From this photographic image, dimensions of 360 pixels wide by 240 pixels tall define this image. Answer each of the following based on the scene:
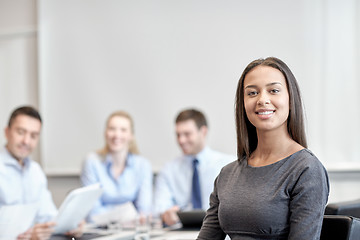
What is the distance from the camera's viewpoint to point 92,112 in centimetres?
458

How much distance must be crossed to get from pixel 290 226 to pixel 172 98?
2961 mm

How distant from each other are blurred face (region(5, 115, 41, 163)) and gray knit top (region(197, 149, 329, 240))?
6.69 ft

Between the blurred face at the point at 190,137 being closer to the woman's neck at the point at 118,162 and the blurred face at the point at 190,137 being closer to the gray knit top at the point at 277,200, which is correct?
the woman's neck at the point at 118,162

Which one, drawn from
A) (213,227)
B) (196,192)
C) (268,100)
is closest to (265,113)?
(268,100)

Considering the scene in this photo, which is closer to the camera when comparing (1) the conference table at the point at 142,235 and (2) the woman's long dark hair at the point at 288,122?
(2) the woman's long dark hair at the point at 288,122

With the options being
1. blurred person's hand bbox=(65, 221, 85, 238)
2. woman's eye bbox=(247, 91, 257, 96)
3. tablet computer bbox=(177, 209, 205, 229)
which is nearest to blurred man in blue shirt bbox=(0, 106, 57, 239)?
blurred person's hand bbox=(65, 221, 85, 238)

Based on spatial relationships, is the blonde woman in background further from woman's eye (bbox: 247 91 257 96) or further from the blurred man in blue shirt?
woman's eye (bbox: 247 91 257 96)

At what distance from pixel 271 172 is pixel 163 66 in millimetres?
2935

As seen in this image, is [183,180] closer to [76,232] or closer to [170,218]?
[170,218]

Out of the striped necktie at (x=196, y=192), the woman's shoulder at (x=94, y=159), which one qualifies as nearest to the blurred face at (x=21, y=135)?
the woman's shoulder at (x=94, y=159)

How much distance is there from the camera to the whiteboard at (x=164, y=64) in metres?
3.91

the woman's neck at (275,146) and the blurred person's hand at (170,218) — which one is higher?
the woman's neck at (275,146)

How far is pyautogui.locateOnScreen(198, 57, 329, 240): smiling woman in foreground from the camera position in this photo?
145 cm

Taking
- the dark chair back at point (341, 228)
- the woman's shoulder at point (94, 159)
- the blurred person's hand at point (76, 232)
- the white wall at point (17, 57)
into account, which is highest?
the white wall at point (17, 57)
